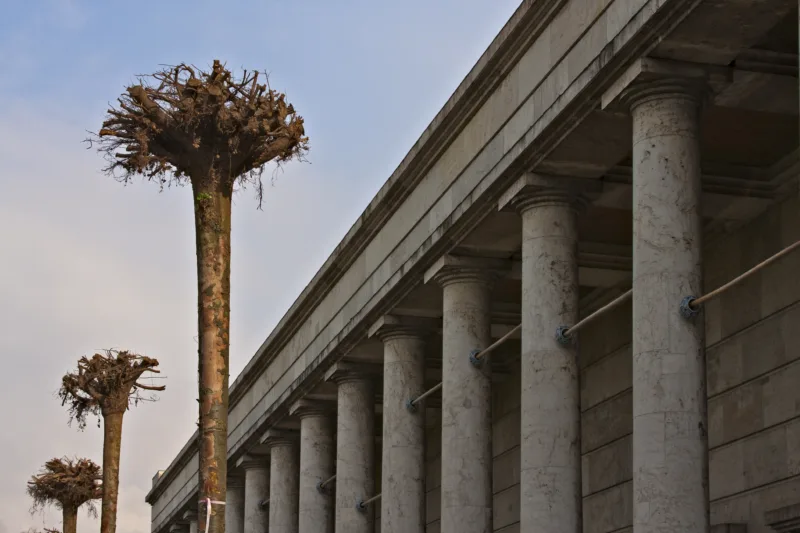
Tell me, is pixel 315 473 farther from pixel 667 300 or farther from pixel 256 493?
pixel 667 300

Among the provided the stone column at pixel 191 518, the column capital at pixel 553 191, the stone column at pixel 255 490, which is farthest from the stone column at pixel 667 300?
the stone column at pixel 191 518

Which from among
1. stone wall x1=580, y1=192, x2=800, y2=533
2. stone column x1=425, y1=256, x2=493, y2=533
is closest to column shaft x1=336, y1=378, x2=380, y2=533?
stone column x1=425, y1=256, x2=493, y2=533

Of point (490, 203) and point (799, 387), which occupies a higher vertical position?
point (490, 203)

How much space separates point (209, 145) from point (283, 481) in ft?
99.4

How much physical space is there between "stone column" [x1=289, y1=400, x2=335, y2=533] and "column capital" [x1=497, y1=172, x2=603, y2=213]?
18994mm

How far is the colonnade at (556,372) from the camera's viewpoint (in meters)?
22.1

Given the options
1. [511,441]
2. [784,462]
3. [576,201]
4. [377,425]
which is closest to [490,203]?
[576,201]

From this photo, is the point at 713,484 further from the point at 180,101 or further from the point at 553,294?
the point at 180,101

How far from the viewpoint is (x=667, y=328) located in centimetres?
2233

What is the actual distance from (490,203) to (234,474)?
99.7 ft

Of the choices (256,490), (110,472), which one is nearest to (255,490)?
(256,490)

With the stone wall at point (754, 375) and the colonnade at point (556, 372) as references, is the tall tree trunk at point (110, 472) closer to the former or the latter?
the colonnade at point (556, 372)

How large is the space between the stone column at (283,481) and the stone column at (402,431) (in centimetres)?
1294

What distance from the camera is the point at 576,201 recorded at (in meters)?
28.2
